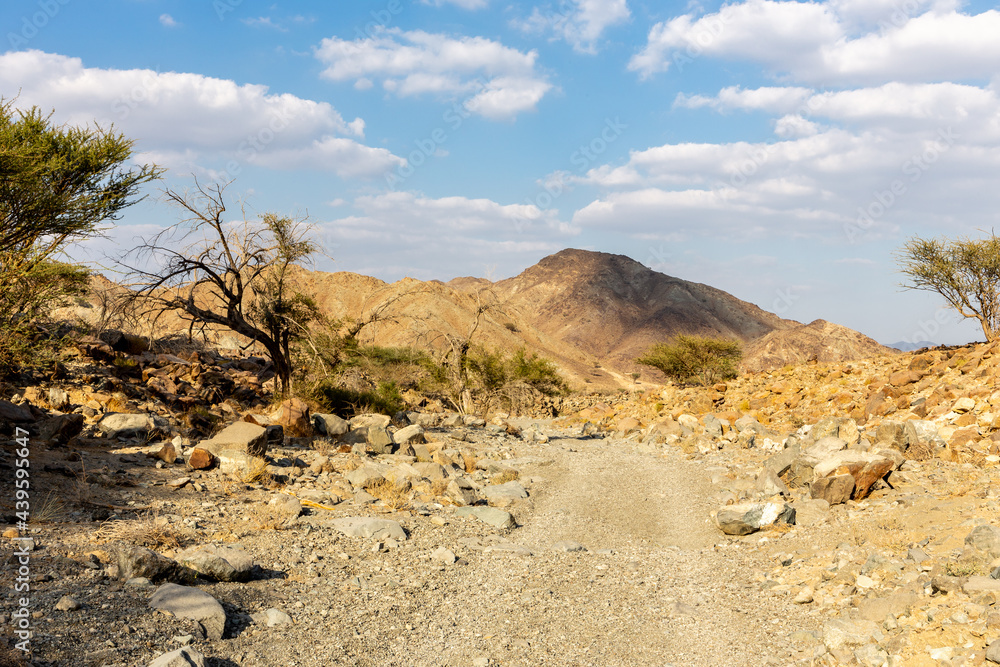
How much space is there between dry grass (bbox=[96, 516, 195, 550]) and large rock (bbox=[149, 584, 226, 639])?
98 centimetres

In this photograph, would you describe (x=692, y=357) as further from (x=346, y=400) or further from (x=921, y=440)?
(x=921, y=440)

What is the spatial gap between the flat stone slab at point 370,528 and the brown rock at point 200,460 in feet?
7.63

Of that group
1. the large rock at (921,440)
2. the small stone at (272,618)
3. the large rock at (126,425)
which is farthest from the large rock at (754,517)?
the large rock at (126,425)

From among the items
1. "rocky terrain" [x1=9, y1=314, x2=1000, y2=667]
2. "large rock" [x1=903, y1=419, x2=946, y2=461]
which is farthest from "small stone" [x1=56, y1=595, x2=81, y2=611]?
"large rock" [x1=903, y1=419, x2=946, y2=461]

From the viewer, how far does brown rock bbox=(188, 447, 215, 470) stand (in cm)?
846

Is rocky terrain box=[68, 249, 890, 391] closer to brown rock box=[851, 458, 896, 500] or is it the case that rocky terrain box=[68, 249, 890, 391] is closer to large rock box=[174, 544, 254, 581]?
brown rock box=[851, 458, 896, 500]

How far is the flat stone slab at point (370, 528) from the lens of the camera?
7242 mm

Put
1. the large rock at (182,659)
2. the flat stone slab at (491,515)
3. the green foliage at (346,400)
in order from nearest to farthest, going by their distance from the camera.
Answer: the large rock at (182,659), the flat stone slab at (491,515), the green foliage at (346,400)

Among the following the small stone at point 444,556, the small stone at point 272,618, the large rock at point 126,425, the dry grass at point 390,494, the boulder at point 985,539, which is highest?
the boulder at point 985,539

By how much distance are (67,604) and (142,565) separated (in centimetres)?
67

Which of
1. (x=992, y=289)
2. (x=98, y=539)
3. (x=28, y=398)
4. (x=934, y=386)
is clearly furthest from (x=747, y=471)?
(x=992, y=289)

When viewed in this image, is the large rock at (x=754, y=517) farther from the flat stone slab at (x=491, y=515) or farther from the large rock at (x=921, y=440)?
the flat stone slab at (x=491, y=515)

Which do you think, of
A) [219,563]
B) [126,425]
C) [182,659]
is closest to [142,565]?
[219,563]

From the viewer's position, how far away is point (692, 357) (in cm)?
3334
